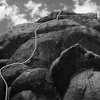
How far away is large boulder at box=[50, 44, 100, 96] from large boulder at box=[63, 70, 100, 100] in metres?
0.51

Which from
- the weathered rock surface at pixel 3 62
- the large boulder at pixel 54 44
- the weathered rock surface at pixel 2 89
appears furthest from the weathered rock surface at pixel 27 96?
the weathered rock surface at pixel 3 62

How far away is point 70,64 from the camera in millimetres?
14641

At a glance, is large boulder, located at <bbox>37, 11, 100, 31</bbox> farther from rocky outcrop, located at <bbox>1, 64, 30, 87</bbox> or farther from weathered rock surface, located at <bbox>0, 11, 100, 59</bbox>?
rocky outcrop, located at <bbox>1, 64, 30, 87</bbox>

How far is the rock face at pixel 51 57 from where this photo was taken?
14.2 metres

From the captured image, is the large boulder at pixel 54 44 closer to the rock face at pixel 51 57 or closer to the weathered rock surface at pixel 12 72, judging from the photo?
the rock face at pixel 51 57

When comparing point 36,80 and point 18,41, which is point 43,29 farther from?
point 36,80

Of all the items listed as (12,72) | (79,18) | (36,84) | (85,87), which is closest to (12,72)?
(12,72)

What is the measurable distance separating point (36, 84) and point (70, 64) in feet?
8.42

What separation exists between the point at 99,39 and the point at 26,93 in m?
A: 8.40

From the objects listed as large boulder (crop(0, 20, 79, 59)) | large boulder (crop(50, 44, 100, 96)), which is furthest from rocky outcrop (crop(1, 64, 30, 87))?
large boulder (crop(0, 20, 79, 59))

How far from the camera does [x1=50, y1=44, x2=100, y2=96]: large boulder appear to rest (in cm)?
1438

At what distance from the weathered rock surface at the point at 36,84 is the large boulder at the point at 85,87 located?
1.17 meters

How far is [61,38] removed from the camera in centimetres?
1811

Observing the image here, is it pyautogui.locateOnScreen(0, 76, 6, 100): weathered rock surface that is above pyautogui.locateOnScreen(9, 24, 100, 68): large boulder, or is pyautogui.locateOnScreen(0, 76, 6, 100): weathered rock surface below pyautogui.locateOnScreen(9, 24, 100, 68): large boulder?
below
